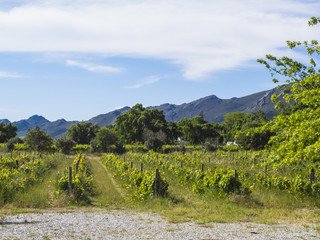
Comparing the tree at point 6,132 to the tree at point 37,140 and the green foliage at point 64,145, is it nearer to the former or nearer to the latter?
the green foliage at point 64,145

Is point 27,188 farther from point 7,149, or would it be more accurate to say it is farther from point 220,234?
point 7,149

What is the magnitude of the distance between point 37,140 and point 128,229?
38716 millimetres

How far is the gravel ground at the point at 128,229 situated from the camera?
770cm

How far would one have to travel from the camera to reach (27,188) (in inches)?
542

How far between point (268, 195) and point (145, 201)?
15.2 ft

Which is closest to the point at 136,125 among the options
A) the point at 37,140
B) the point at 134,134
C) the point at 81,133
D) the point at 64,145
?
the point at 134,134

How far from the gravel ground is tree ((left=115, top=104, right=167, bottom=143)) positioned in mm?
58219

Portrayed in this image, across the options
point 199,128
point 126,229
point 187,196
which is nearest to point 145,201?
point 187,196

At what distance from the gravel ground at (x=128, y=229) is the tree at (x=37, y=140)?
36185 mm

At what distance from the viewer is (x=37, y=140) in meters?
43.9

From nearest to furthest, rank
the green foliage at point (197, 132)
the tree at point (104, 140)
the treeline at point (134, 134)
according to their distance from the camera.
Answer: the treeline at point (134, 134)
the tree at point (104, 140)
the green foliage at point (197, 132)

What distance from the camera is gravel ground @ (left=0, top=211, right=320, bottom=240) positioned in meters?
7.70

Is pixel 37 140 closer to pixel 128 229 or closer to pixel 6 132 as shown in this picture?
pixel 6 132

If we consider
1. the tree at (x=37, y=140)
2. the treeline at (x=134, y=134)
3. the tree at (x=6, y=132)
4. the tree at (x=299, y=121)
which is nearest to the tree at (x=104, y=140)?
the treeline at (x=134, y=134)
